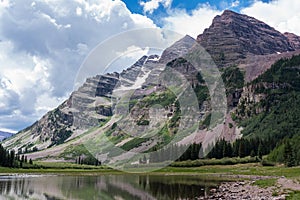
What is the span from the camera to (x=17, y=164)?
178 meters

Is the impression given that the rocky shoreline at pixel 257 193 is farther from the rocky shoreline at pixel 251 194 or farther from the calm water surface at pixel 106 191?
the calm water surface at pixel 106 191

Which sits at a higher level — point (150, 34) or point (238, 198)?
point (150, 34)

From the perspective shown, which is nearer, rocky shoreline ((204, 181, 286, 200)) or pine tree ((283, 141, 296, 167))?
rocky shoreline ((204, 181, 286, 200))

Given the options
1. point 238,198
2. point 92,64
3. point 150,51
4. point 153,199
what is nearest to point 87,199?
point 153,199

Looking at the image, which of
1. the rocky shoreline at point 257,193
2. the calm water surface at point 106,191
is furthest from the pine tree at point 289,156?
the rocky shoreline at point 257,193

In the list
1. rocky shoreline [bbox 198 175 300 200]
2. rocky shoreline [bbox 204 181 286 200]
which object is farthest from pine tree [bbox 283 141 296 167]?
rocky shoreline [bbox 204 181 286 200]

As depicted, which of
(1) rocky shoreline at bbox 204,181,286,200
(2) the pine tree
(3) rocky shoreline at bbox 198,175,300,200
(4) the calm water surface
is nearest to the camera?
(1) rocky shoreline at bbox 204,181,286,200

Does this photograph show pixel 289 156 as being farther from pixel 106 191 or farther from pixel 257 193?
pixel 106 191

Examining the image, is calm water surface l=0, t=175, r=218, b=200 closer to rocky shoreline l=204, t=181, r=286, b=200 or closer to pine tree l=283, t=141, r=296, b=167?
rocky shoreline l=204, t=181, r=286, b=200

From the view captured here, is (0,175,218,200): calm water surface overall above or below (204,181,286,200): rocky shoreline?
below

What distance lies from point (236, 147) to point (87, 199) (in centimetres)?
14452

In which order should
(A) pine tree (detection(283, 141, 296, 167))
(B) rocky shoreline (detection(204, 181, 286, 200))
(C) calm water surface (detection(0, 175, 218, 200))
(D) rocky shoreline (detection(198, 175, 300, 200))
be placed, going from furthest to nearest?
(A) pine tree (detection(283, 141, 296, 167)) < (C) calm water surface (detection(0, 175, 218, 200)) < (D) rocky shoreline (detection(198, 175, 300, 200)) < (B) rocky shoreline (detection(204, 181, 286, 200))

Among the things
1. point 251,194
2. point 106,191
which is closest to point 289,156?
point 251,194

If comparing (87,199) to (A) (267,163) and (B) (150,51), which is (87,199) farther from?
(A) (267,163)
